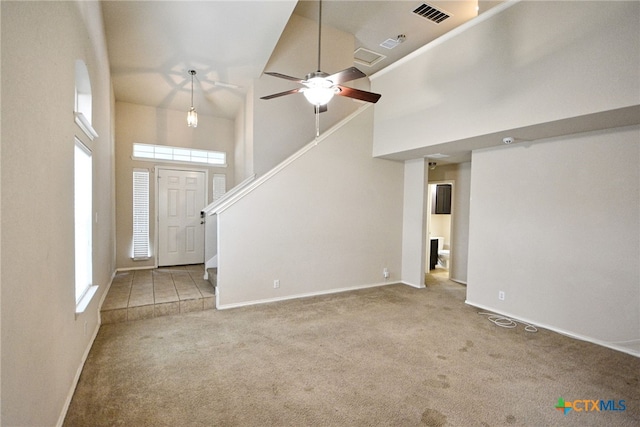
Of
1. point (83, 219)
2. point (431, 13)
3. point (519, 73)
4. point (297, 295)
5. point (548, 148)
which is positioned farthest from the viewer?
point (431, 13)

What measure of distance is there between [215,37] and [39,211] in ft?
11.3

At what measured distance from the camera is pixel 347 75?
2592mm

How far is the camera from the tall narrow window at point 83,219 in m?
2.93

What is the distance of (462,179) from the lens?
236 inches

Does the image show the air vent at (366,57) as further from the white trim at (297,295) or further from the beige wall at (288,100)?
the white trim at (297,295)

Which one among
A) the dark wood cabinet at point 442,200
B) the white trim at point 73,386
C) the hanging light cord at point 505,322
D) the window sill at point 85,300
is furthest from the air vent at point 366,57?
the white trim at point 73,386

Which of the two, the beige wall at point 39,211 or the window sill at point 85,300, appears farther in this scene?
the window sill at point 85,300

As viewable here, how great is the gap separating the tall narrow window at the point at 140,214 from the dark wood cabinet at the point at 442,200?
21.8ft

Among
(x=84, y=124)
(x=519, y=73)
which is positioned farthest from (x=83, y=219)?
(x=519, y=73)

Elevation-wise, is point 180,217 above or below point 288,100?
below

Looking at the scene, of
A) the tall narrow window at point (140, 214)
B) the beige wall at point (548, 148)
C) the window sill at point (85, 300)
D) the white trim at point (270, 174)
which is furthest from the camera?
the tall narrow window at point (140, 214)

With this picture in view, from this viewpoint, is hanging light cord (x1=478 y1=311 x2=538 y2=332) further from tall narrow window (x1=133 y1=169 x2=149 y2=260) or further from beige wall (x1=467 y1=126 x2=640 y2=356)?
tall narrow window (x1=133 y1=169 x2=149 y2=260)

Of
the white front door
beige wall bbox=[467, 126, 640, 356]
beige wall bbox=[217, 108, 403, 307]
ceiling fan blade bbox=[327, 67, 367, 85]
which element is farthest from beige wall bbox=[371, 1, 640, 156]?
the white front door

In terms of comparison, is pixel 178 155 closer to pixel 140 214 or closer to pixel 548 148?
pixel 140 214
